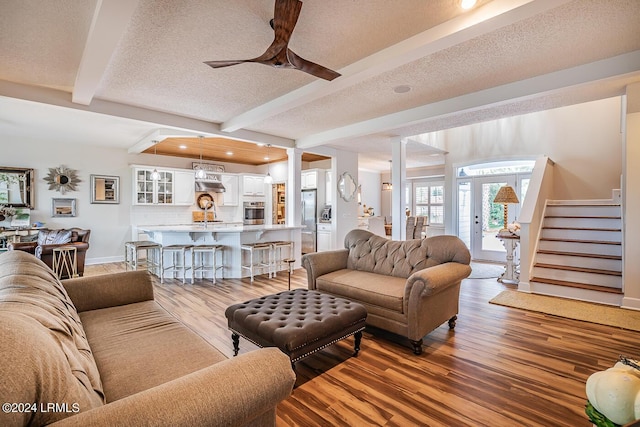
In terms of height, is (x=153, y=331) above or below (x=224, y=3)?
below

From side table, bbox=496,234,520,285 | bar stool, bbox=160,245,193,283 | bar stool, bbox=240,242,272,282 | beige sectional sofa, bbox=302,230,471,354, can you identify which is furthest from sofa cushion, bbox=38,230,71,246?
side table, bbox=496,234,520,285

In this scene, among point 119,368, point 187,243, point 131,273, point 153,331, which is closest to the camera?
point 119,368

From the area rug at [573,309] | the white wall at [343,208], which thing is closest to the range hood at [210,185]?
the white wall at [343,208]

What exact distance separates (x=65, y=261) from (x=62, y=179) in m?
2.53

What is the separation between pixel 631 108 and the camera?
354cm

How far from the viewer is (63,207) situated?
6.55 meters

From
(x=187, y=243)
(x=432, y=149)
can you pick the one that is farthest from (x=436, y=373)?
(x=432, y=149)

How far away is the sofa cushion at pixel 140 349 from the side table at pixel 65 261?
348 centimetres

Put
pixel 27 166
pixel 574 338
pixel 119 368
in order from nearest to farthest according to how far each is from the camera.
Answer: pixel 119 368 → pixel 574 338 → pixel 27 166

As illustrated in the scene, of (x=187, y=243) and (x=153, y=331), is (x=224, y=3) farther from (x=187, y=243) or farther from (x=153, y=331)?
(x=187, y=243)

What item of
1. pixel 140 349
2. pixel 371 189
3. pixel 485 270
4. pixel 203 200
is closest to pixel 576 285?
pixel 485 270

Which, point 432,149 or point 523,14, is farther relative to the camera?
point 432,149

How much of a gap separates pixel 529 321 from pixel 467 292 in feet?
3.90

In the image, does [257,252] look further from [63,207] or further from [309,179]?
[63,207]
